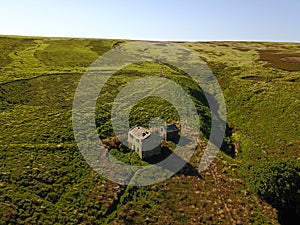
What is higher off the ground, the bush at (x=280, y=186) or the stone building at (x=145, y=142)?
the stone building at (x=145, y=142)

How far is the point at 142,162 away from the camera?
4781cm

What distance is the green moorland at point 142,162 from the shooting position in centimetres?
3941

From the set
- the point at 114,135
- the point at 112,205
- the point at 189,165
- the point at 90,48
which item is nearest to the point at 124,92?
the point at 114,135

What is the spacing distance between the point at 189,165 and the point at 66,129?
24149mm

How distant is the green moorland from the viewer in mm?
39406

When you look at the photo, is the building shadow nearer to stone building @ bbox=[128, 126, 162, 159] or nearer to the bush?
stone building @ bbox=[128, 126, 162, 159]

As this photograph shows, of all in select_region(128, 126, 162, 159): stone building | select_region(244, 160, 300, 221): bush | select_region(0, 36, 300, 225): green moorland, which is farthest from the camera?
select_region(128, 126, 162, 159): stone building

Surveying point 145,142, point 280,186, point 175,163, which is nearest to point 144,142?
point 145,142

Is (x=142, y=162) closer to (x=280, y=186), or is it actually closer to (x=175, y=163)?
(x=175, y=163)

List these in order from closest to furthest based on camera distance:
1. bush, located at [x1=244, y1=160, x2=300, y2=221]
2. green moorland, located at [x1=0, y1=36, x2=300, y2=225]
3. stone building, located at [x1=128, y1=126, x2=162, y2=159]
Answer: green moorland, located at [x1=0, y1=36, x2=300, y2=225] → bush, located at [x1=244, y1=160, x2=300, y2=221] → stone building, located at [x1=128, y1=126, x2=162, y2=159]

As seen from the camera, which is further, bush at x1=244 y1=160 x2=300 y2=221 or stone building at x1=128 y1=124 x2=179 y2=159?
stone building at x1=128 y1=124 x2=179 y2=159

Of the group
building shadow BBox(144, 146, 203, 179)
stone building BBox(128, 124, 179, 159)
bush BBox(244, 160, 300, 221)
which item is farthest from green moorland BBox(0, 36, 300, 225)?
stone building BBox(128, 124, 179, 159)

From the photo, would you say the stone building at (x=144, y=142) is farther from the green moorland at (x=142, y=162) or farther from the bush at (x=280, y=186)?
the bush at (x=280, y=186)

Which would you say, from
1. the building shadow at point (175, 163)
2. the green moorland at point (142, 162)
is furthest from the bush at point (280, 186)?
the building shadow at point (175, 163)
